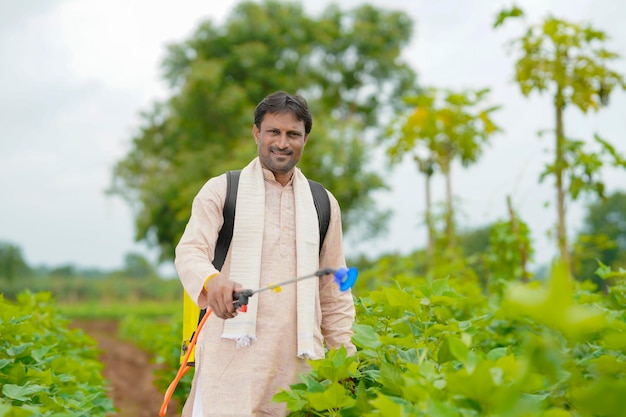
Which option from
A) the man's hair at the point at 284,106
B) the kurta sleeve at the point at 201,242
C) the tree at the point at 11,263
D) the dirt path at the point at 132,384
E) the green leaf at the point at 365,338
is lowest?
the dirt path at the point at 132,384

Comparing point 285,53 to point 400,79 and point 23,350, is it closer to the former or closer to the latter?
point 400,79

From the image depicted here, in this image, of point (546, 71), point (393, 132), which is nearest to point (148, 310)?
point (393, 132)

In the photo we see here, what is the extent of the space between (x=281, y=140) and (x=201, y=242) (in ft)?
1.74

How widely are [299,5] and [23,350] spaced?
84.2 ft

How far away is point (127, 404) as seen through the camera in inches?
348

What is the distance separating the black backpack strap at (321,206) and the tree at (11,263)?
56.8 m

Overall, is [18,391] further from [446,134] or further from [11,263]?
[11,263]

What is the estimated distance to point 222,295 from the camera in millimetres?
2328

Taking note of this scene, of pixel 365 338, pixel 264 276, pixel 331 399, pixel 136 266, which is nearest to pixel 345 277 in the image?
pixel 365 338

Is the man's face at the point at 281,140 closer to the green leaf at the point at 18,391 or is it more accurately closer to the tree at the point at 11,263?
the green leaf at the point at 18,391

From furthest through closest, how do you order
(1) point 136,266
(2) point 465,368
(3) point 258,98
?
(1) point 136,266 < (3) point 258,98 < (2) point 465,368

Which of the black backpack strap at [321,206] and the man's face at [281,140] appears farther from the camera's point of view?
the black backpack strap at [321,206]

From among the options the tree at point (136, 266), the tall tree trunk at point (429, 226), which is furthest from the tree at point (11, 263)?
the tall tree trunk at point (429, 226)

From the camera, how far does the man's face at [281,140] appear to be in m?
2.84
